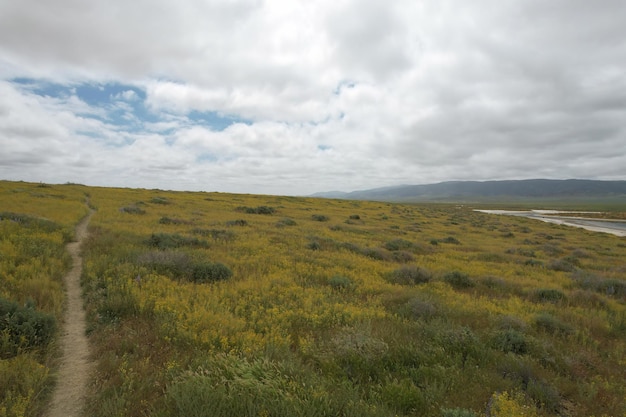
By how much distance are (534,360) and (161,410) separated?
7.00 metres

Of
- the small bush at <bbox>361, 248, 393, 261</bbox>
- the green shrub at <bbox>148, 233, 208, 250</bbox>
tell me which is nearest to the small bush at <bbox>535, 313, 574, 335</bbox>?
the small bush at <bbox>361, 248, 393, 261</bbox>

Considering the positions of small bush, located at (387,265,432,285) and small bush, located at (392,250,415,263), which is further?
small bush, located at (392,250,415,263)

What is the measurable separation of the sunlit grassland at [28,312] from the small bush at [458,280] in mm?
12819

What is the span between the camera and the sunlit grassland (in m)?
4.30

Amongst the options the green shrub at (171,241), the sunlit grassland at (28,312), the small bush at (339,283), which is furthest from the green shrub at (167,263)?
the small bush at (339,283)

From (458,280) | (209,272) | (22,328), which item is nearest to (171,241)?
(209,272)

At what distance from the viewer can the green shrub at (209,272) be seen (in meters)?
10.1

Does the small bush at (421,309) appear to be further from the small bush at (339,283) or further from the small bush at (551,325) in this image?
the small bush at (551,325)

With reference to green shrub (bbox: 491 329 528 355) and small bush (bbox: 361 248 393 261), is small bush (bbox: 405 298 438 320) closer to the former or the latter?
green shrub (bbox: 491 329 528 355)

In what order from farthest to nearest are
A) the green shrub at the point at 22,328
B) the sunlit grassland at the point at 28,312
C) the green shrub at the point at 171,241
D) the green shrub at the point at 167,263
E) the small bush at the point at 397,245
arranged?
the small bush at the point at 397,245
the green shrub at the point at 171,241
the green shrub at the point at 167,263
the green shrub at the point at 22,328
the sunlit grassland at the point at 28,312

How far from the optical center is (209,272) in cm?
1045

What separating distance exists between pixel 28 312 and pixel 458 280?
44.6ft

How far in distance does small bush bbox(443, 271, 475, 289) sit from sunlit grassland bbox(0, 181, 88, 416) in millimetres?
12819

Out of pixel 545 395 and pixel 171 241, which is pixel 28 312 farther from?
pixel 545 395
